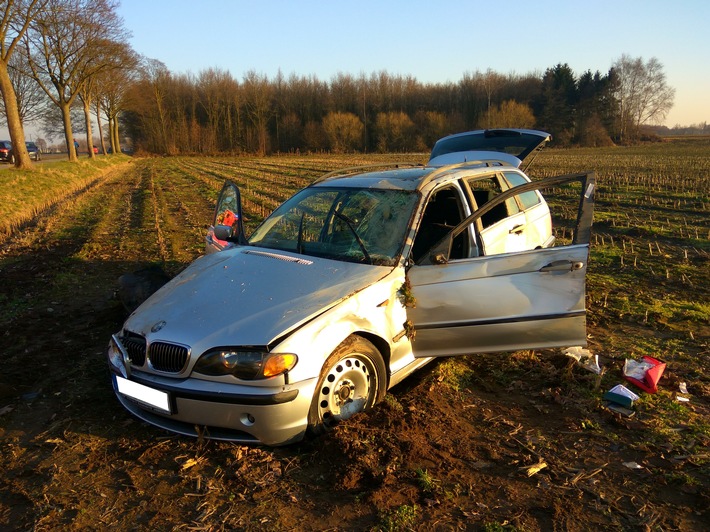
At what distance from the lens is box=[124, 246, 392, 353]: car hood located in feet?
9.94

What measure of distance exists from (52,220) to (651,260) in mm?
13269

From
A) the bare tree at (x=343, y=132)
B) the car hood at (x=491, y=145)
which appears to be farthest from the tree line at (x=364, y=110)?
the car hood at (x=491, y=145)

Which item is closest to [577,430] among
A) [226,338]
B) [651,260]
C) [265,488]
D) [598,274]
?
[265,488]

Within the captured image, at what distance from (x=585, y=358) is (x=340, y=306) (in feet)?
8.51

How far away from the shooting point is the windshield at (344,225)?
3932 millimetres

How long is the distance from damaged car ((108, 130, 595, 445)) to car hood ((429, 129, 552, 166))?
5.89ft

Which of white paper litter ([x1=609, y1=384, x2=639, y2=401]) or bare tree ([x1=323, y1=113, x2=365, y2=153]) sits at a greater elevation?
bare tree ([x1=323, y1=113, x2=365, y2=153])

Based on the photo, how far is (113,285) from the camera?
7.09 m

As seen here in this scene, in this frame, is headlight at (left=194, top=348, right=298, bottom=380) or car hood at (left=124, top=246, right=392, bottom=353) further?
car hood at (left=124, top=246, right=392, bottom=353)

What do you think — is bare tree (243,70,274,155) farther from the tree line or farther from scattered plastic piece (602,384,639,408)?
scattered plastic piece (602,384,639,408)

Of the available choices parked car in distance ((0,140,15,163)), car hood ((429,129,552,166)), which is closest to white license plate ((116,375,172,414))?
car hood ((429,129,552,166))

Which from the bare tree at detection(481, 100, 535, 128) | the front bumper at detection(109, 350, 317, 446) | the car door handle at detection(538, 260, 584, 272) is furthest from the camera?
the bare tree at detection(481, 100, 535, 128)

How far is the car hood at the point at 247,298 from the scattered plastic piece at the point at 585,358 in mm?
2085

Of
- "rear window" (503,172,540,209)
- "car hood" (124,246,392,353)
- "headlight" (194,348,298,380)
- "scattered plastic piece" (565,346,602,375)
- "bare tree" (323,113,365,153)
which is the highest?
"bare tree" (323,113,365,153)
